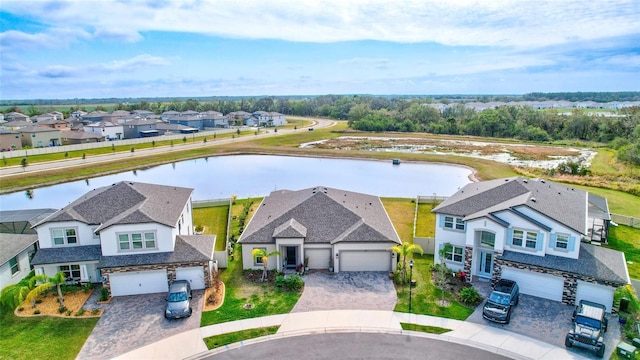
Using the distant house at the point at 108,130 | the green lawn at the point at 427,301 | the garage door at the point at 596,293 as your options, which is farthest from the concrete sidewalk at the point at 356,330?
the distant house at the point at 108,130

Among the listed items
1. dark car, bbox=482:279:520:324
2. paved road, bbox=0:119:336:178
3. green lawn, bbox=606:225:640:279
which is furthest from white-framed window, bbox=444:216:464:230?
paved road, bbox=0:119:336:178

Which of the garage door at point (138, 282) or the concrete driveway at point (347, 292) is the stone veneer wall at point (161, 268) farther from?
the concrete driveway at point (347, 292)

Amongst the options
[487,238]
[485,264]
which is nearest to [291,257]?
[485,264]

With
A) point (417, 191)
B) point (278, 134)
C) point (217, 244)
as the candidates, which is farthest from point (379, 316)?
point (278, 134)

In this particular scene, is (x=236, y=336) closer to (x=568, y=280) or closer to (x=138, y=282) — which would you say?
(x=138, y=282)

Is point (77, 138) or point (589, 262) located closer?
point (589, 262)

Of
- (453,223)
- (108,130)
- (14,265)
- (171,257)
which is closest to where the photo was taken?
(171,257)

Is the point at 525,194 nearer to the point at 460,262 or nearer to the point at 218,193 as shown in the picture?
the point at 460,262
